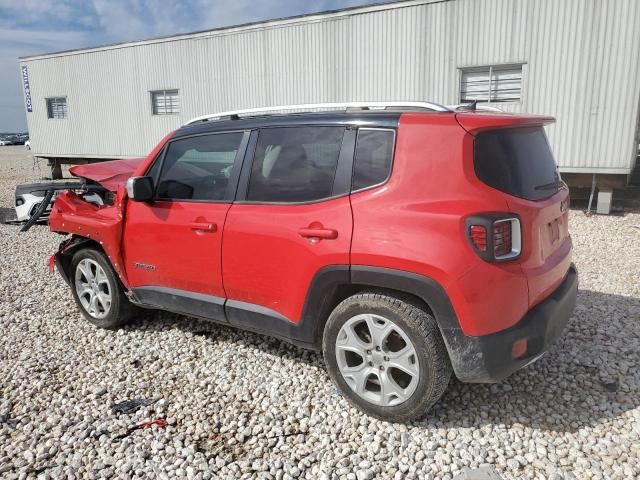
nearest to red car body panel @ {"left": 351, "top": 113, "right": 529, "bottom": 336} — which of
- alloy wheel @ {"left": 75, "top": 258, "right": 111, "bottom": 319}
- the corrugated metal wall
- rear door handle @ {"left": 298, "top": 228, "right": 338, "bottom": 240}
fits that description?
rear door handle @ {"left": 298, "top": 228, "right": 338, "bottom": 240}

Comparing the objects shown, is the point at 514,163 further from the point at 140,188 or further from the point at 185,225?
the point at 140,188

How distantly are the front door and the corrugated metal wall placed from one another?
7.50 metres

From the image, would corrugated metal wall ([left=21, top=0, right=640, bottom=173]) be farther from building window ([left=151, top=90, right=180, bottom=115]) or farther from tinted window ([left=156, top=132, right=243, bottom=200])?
A: tinted window ([left=156, top=132, right=243, bottom=200])

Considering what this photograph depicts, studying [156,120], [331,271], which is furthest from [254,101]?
[331,271]

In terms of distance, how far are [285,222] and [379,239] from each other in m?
0.65

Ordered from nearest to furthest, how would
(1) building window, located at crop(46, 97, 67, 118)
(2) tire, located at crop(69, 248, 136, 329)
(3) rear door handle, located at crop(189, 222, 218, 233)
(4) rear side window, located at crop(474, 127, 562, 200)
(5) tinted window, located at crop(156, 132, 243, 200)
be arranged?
(4) rear side window, located at crop(474, 127, 562, 200) < (3) rear door handle, located at crop(189, 222, 218, 233) < (5) tinted window, located at crop(156, 132, 243, 200) < (2) tire, located at crop(69, 248, 136, 329) < (1) building window, located at crop(46, 97, 67, 118)

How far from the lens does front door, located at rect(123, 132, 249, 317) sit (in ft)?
11.3


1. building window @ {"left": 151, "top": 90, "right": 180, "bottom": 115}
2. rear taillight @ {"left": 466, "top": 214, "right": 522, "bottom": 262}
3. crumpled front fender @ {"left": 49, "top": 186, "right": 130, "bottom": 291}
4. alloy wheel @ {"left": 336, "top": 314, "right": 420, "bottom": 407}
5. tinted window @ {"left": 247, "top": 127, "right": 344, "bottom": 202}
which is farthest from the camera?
building window @ {"left": 151, "top": 90, "right": 180, "bottom": 115}

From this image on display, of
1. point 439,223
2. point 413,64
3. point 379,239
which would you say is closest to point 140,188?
point 379,239

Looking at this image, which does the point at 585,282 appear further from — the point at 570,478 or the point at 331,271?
the point at 331,271

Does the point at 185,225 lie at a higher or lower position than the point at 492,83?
lower

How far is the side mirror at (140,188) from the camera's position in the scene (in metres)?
3.65

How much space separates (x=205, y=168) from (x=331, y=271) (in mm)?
1392

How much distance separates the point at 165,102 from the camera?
14.0m
